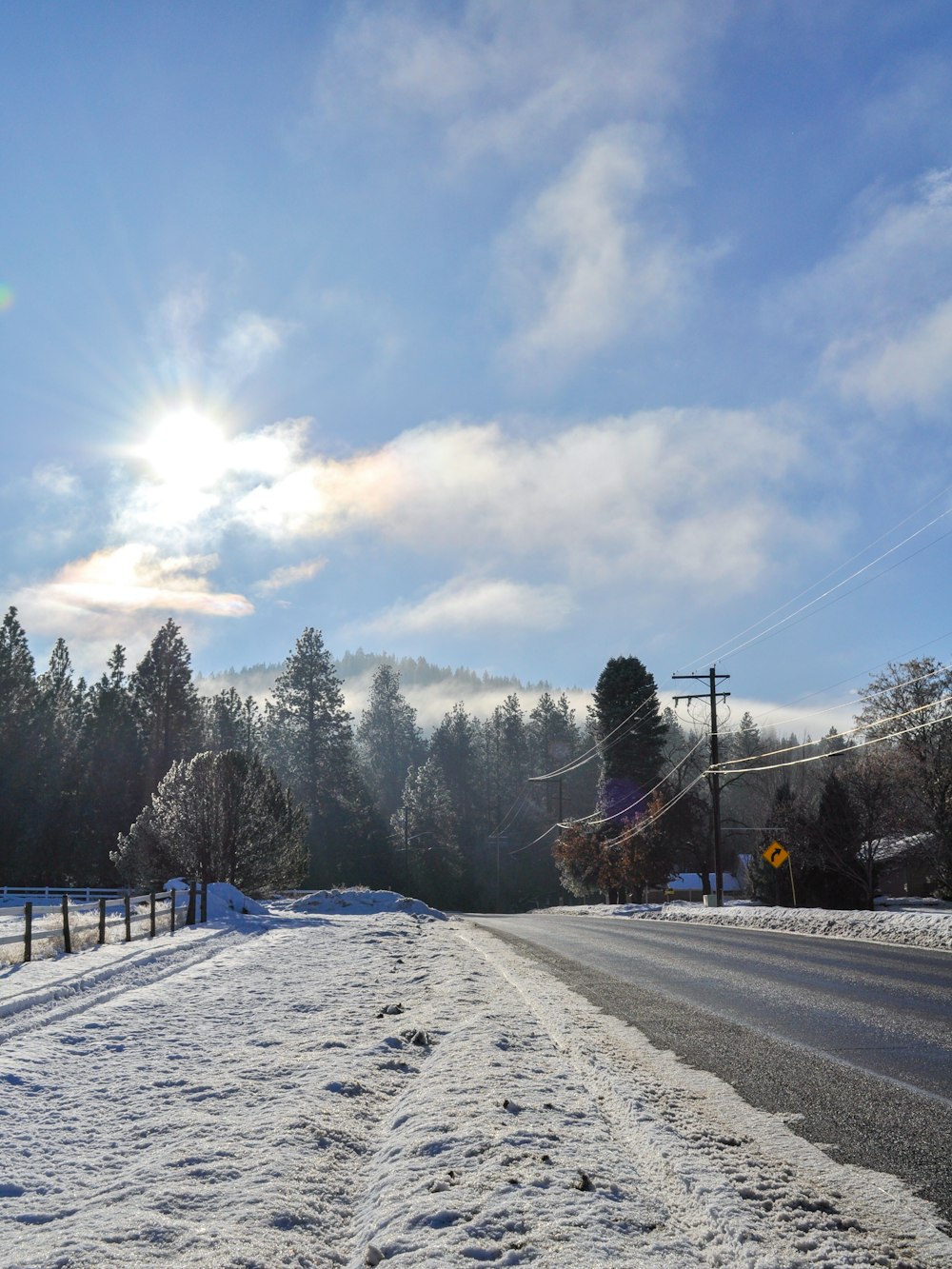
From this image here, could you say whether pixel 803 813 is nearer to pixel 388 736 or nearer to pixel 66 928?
pixel 66 928

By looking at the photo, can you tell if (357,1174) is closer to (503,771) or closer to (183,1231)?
(183,1231)

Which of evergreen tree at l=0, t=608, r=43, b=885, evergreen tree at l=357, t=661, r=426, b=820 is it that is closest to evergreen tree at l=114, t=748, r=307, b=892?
evergreen tree at l=0, t=608, r=43, b=885

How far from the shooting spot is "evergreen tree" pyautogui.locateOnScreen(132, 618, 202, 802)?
68.3 meters

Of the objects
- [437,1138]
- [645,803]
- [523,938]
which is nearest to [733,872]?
[645,803]

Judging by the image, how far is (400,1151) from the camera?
4879 mm

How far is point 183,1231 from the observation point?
12.9ft

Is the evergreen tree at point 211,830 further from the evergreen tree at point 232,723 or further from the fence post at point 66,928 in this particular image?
the evergreen tree at point 232,723

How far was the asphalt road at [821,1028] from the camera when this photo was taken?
16.5 ft

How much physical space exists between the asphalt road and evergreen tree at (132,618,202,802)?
5786 centimetres

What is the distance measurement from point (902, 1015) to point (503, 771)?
10057 cm

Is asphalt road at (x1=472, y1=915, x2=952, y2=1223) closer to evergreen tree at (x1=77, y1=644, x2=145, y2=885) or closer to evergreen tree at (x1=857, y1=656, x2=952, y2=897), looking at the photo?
evergreen tree at (x1=857, y1=656, x2=952, y2=897)

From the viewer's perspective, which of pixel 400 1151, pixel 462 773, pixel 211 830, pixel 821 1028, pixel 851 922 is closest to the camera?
pixel 400 1151

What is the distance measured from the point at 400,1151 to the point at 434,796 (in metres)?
81.6

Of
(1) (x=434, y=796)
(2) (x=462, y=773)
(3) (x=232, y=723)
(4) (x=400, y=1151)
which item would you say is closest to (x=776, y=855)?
(4) (x=400, y=1151)
